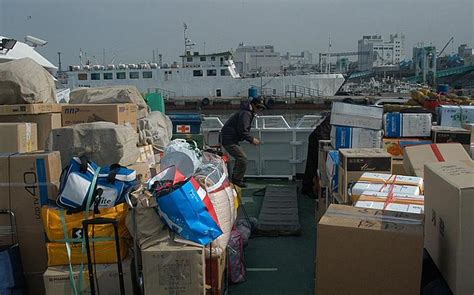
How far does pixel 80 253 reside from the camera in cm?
294

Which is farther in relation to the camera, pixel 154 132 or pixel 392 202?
pixel 154 132

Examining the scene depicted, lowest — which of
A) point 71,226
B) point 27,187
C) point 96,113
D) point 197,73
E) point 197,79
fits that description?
point 71,226

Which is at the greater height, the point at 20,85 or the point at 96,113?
the point at 20,85

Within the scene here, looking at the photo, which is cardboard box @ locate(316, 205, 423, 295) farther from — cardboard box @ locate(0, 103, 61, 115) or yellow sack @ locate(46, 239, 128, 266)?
cardboard box @ locate(0, 103, 61, 115)

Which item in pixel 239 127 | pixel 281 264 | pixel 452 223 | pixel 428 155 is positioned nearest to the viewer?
pixel 452 223

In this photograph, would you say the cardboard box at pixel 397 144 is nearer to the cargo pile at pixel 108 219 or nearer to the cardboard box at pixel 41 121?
the cargo pile at pixel 108 219

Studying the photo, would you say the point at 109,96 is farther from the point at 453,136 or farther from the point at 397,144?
the point at 453,136

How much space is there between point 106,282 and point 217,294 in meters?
0.77

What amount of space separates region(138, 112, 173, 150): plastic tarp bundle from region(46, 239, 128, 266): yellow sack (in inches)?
64.0

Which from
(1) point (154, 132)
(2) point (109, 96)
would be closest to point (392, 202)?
(1) point (154, 132)

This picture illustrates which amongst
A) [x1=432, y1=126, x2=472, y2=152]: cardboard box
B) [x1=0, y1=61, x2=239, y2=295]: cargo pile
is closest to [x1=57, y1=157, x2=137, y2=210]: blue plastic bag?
[x1=0, y1=61, x2=239, y2=295]: cargo pile

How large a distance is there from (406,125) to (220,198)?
2.48 m

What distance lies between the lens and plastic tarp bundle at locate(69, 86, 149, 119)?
4.82 metres

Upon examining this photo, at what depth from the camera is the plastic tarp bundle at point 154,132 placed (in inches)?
179
